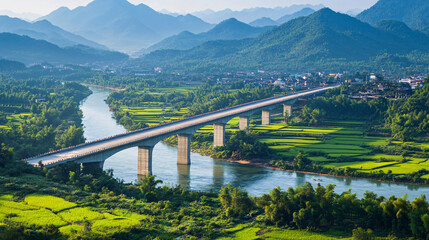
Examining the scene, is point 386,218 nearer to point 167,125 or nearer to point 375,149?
point 375,149

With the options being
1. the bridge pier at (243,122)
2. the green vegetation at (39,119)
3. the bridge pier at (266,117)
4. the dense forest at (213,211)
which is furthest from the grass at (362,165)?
the green vegetation at (39,119)

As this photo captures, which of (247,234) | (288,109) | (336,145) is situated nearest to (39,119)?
(288,109)

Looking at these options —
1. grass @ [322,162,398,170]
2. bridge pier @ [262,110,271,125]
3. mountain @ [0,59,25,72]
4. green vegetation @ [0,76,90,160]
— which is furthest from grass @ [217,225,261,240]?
mountain @ [0,59,25,72]

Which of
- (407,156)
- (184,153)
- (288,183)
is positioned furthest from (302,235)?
(407,156)

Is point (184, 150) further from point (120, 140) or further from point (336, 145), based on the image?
point (336, 145)

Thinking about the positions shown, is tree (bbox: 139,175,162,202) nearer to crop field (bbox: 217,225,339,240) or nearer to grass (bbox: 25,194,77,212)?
grass (bbox: 25,194,77,212)

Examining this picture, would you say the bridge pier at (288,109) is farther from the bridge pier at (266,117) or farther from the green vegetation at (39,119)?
the green vegetation at (39,119)
